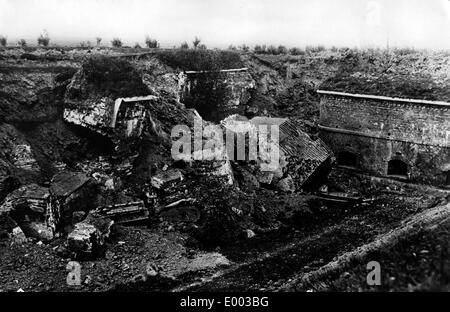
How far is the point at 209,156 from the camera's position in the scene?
14.7 metres

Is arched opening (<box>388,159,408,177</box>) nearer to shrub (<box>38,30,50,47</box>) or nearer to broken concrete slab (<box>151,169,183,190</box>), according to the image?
broken concrete slab (<box>151,169,183,190</box>)

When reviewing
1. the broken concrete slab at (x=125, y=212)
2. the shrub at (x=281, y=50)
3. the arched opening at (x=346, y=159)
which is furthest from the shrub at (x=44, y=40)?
the arched opening at (x=346, y=159)

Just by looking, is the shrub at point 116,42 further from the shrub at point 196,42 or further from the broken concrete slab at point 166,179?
the broken concrete slab at point 166,179

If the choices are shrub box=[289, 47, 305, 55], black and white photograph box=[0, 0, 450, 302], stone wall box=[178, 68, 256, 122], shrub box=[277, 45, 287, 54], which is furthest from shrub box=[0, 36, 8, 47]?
shrub box=[289, 47, 305, 55]

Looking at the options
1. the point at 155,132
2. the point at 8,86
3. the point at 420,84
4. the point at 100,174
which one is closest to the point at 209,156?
the point at 155,132

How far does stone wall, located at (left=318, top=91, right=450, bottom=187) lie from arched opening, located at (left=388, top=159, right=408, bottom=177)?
7.1 inches

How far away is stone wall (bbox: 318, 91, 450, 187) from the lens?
16.7m

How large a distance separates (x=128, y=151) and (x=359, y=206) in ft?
23.4

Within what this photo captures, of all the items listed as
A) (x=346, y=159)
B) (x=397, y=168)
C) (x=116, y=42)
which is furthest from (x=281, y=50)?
(x=397, y=168)

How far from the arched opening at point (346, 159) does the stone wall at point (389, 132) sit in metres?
0.20

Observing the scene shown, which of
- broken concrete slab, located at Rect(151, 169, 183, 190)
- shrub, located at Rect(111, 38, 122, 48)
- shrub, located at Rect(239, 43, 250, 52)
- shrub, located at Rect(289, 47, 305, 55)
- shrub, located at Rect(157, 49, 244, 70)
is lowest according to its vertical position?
broken concrete slab, located at Rect(151, 169, 183, 190)

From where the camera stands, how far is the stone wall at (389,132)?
16.7m
